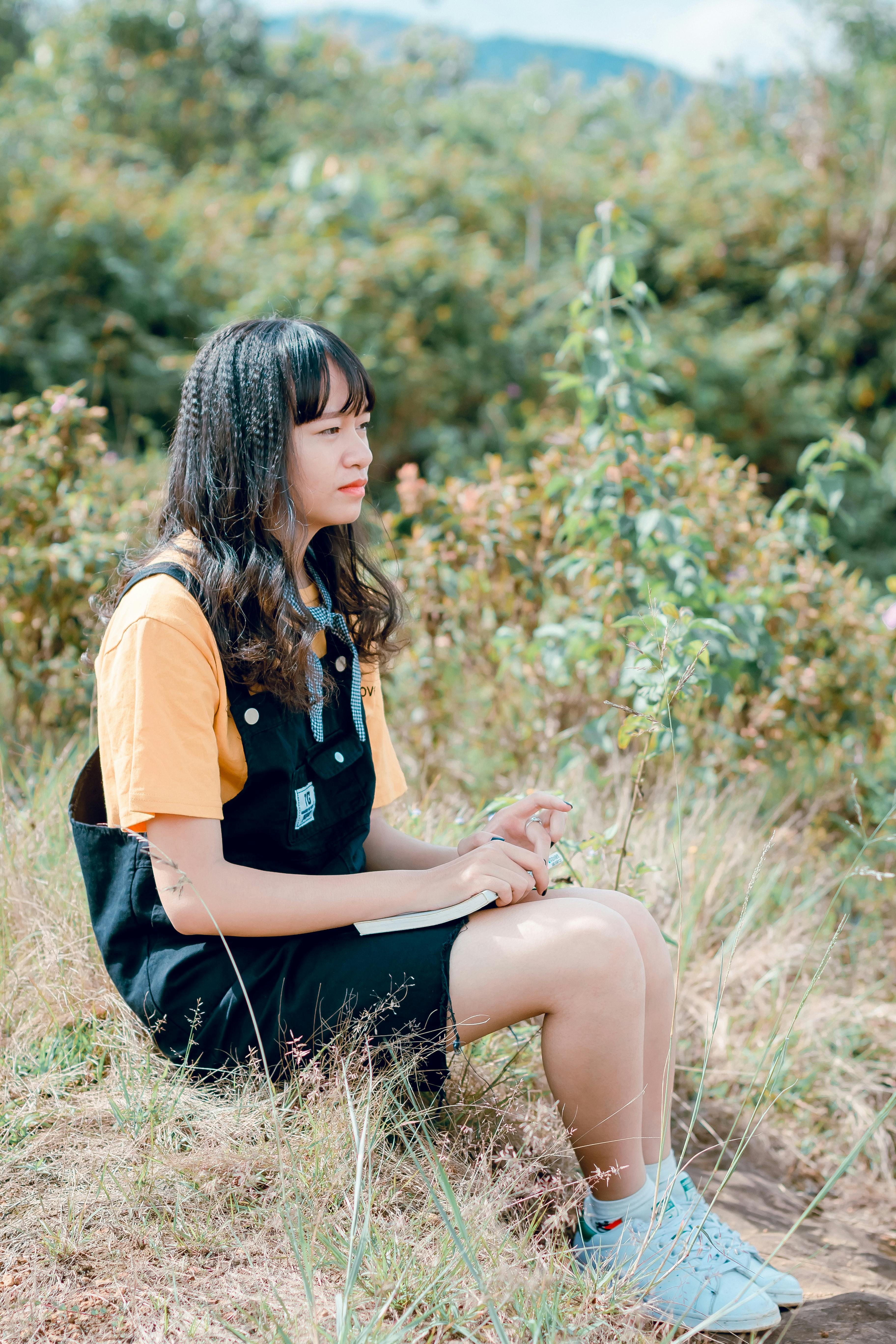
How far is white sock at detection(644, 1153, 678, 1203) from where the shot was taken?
180cm

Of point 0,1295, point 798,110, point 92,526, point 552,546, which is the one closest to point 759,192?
point 798,110

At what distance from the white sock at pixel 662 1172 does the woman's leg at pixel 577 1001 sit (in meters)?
0.07

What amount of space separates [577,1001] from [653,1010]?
0.22 metres

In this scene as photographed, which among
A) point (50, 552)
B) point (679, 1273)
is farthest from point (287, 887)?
point (50, 552)

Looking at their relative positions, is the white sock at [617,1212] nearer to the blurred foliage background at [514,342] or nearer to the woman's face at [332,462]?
the blurred foliage background at [514,342]

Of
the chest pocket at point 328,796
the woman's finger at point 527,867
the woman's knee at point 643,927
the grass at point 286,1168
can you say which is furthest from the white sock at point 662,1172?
the chest pocket at point 328,796

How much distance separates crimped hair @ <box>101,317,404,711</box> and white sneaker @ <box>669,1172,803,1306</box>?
3.39 ft

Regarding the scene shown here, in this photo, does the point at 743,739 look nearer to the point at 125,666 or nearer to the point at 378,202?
the point at 125,666

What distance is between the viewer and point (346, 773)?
6.42 feet

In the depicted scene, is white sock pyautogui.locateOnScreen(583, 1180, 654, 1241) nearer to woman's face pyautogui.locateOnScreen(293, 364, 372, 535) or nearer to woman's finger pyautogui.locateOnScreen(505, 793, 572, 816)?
woman's finger pyautogui.locateOnScreen(505, 793, 572, 816)

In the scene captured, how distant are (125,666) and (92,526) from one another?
184cm

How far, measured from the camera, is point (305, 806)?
1.84 m

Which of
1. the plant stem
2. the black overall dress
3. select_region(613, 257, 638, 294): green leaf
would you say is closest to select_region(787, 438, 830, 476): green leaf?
select_region(613, 257, 638, 294): green leaf

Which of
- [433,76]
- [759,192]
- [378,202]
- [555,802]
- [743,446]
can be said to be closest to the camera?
[555,802]
